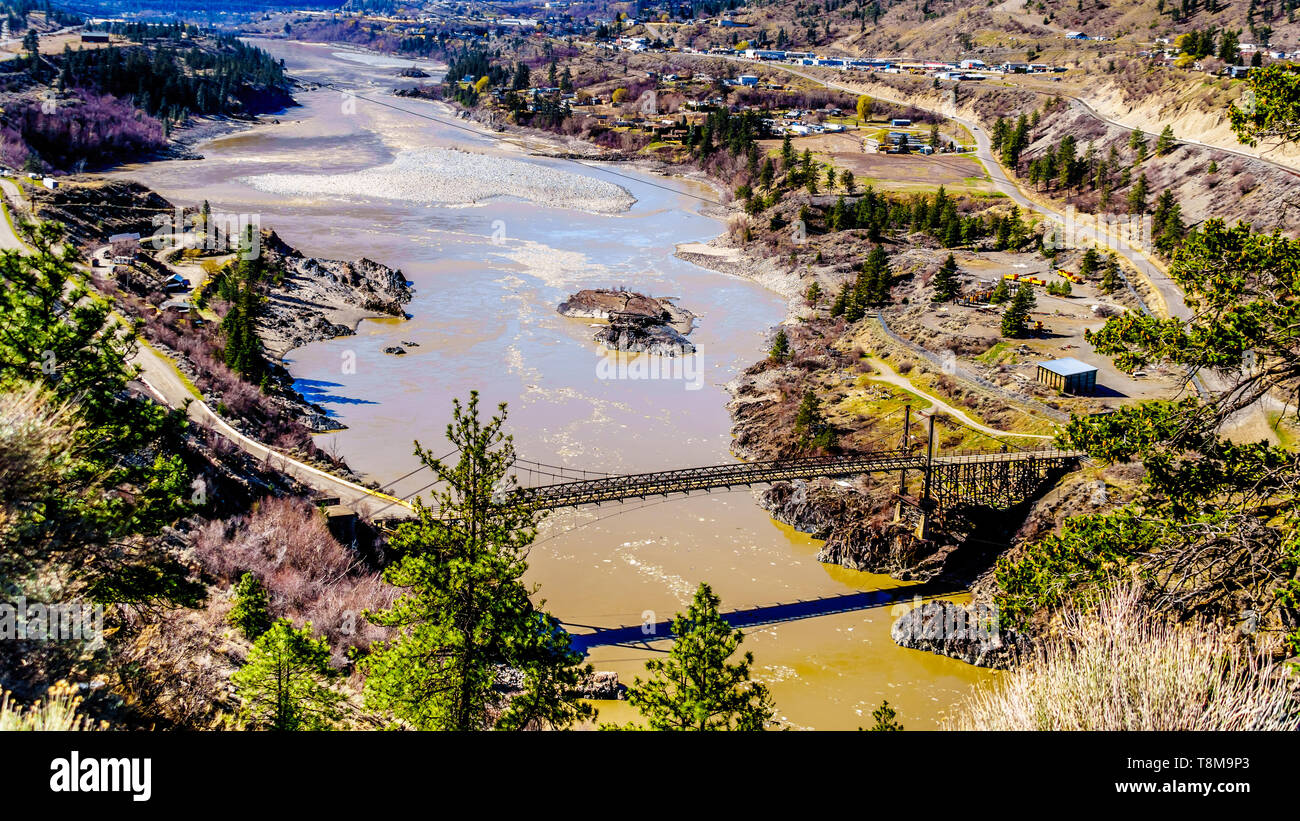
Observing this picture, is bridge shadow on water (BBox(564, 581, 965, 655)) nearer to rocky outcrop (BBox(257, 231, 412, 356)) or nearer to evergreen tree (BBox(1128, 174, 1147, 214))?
rocky outcrop (BBox(257, 231, 412, 356))

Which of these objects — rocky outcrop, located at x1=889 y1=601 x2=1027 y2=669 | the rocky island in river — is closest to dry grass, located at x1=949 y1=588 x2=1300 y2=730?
rocky outcrop, located at x1=889 y1=601 x2=1027 y2=669

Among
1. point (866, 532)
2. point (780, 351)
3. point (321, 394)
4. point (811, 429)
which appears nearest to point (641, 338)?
point (780, 351)

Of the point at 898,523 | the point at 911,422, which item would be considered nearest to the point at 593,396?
the point at 911,422

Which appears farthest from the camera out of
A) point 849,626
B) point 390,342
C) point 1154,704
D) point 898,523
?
point 390,342

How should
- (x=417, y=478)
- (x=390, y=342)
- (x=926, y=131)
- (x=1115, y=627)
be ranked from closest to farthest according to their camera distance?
(x=1115, y=627) < (x=417, y=478) < (x=390, y=342) < (x=926, y=131)

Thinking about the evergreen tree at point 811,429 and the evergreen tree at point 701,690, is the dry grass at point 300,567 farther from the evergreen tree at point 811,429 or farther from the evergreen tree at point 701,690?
the evergreen tree at point 811,429

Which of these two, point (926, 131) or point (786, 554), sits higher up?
point (926, 131)

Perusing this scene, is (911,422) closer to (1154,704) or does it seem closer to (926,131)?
(1154,704)

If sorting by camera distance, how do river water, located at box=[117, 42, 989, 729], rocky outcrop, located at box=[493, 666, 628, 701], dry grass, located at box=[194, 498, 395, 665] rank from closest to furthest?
dry grass, located at box=[194, 498, 395, 665] < rocky outcrop, located at box=[493, 666, 628, 701] < river water, located at box=[117, 42, 989, 729]
